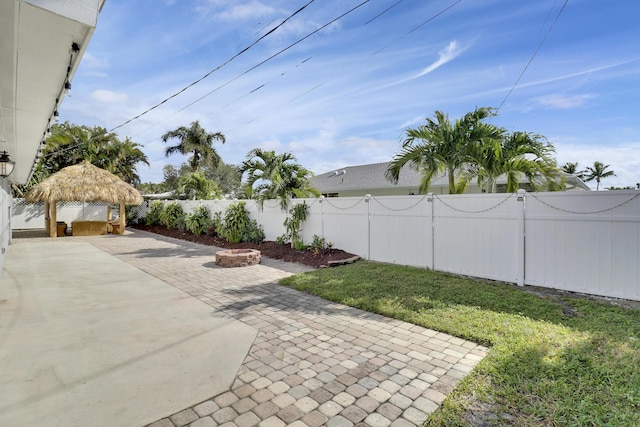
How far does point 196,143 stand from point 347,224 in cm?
2071

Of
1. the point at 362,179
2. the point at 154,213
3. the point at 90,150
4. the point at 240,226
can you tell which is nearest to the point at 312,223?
the point at 240,226

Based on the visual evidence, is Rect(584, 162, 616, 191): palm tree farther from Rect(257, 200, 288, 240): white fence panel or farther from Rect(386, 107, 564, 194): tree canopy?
Rect(257, 200, 288, 240): white fence panel

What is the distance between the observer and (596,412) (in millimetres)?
2420

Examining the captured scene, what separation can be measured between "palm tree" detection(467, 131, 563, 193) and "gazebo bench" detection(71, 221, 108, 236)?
17.9 m

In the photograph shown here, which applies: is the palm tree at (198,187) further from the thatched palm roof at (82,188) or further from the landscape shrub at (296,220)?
the landscape shrub at (296,220)

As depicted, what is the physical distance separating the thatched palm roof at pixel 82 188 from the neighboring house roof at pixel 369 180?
1033 cm

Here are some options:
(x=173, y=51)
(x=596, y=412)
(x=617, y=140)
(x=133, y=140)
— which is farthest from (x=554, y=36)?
(x=133, y=140)

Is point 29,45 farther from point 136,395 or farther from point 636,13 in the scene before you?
point 636,13

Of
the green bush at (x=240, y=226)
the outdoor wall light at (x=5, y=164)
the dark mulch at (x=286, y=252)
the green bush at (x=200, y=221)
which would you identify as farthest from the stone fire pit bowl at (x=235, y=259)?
the green bush at (x=200, y=221)

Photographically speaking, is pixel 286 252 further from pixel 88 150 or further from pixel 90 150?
pixel 88 150

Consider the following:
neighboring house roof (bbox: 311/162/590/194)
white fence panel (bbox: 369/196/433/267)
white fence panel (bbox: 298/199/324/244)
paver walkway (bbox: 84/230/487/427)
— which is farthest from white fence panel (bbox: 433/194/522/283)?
neighboring house roof (bbox: 311/162/590/194)

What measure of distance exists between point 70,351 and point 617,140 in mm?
16223

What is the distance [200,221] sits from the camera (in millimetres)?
15148

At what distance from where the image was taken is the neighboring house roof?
1612 cm
